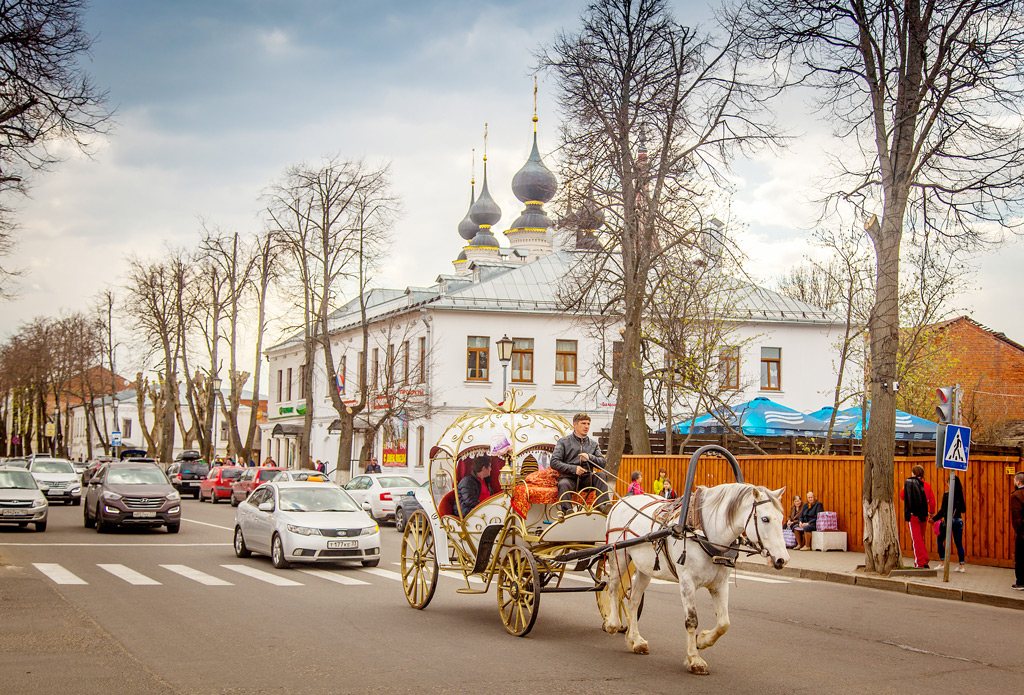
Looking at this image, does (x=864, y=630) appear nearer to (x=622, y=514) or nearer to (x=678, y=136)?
(x=622, y=514)

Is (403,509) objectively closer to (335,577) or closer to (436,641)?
(335,577)

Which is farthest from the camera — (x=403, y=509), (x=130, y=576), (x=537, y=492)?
(x=403, y=509)

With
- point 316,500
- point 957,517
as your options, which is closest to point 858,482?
point 957,517

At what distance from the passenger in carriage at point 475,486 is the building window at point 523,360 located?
35640 mm

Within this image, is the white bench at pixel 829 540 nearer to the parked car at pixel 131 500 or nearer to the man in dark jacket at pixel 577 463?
the man in dark jacket at pixel 577 463

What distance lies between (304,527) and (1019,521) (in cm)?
1183

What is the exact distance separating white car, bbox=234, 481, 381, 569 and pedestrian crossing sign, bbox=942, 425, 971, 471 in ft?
33.0

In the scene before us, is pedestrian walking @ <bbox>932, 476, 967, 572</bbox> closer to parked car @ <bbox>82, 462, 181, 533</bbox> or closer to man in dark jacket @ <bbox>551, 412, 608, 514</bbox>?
man in dark jacket @ <bbox>551, 412, 608, 514</bbox>

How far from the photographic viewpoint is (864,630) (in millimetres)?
11930

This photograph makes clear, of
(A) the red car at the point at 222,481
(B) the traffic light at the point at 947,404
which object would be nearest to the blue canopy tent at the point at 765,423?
(B) the traffic light at the point at 947,404

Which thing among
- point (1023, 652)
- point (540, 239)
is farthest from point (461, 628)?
point (540, 239)

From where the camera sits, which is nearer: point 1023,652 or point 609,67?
point 1023,652

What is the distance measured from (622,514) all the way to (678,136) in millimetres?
17193

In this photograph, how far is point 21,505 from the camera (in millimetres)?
25375
